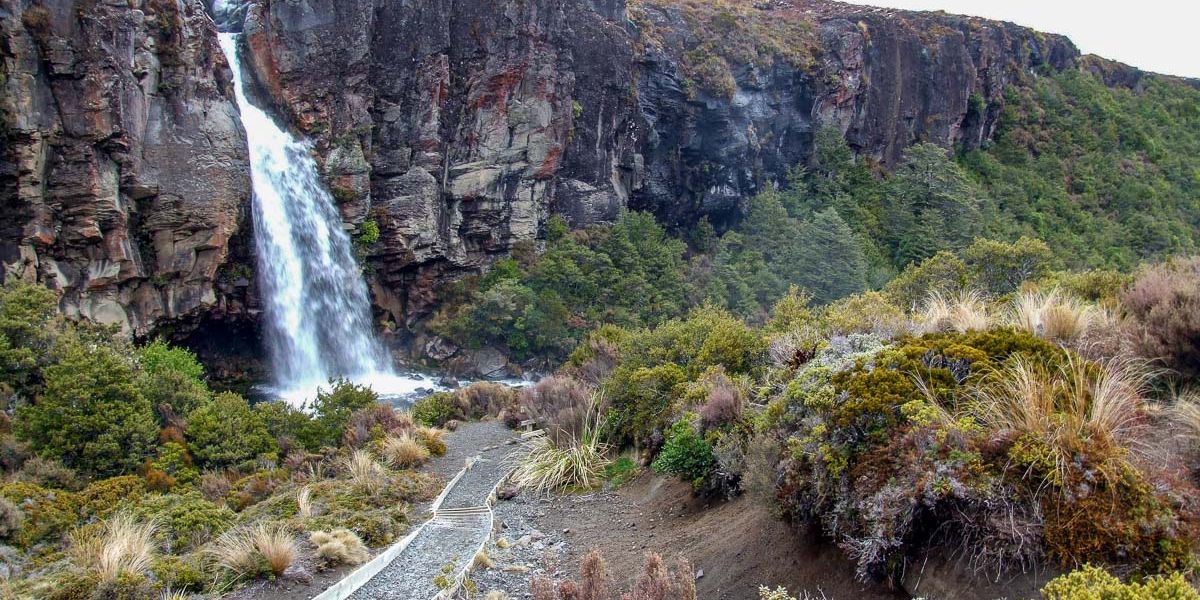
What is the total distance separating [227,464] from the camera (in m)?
12.8

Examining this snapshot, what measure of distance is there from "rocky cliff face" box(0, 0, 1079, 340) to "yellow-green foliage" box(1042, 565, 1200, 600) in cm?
2272

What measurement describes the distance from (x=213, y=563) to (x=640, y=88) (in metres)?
34.4

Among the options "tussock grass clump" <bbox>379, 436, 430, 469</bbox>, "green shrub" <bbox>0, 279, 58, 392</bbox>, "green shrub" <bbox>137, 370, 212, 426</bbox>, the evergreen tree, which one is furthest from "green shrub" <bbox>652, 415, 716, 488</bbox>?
the evergreen tree

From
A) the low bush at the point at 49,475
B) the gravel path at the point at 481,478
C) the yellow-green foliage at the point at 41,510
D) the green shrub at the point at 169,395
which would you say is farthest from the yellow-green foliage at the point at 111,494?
the gravel path at the point at 481,478

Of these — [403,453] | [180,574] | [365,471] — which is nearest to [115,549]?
[180,574]

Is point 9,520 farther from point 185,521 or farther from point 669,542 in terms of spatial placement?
point 669,542

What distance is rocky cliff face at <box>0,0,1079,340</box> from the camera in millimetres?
19656

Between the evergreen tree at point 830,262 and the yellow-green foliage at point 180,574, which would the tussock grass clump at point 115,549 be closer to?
the yellow-green foliage at point 180,574

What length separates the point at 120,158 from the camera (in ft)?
67.3

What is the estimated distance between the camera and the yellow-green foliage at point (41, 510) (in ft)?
29.3

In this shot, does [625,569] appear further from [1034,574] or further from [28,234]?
[28,234]

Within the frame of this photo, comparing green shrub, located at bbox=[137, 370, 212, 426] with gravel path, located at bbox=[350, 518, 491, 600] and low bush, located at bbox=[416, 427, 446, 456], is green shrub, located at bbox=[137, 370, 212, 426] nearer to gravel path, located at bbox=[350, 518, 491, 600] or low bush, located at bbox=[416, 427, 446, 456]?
low bush, located at bbox=[416, 427, 446, 456]

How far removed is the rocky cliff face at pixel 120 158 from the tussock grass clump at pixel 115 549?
571 inches


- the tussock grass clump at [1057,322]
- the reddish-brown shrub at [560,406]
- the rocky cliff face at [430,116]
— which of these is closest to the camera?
the tussock grass clump at [1057,322]
